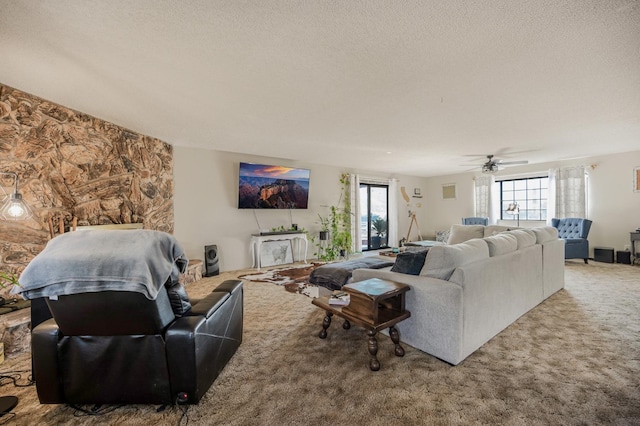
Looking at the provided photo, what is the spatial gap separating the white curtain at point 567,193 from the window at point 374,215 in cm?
389

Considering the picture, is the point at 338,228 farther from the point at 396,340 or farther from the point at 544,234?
the point at 396,340

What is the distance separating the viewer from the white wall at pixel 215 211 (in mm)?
4785

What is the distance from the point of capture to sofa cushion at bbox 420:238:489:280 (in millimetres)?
2119

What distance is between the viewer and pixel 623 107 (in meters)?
2.99

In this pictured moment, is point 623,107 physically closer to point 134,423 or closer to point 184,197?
point 134,423

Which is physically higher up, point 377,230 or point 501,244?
point 501,244

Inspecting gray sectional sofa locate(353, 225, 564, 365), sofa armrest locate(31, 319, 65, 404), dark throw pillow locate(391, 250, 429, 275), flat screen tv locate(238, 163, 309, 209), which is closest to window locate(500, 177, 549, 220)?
gray sectional sofa locate(353, 225, 564, 365)

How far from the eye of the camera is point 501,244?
2625 millimetres

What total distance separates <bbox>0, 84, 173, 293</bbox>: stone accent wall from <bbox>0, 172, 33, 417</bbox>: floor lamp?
5 centimetres

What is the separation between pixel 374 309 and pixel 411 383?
53cm

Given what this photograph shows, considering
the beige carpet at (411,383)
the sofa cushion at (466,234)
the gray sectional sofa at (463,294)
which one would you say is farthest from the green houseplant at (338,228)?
the gray sectional sofa at (463,294)

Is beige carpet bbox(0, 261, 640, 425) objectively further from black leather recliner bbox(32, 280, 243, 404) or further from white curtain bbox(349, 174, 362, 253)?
white curtain bbox(349, 174, 362, 253)

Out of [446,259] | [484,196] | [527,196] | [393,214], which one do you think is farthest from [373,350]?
[527,196]

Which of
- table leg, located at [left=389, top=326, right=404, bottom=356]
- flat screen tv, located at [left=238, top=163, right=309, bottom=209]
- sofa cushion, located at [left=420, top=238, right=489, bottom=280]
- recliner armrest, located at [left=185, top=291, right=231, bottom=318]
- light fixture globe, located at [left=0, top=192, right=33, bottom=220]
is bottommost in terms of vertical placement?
table leg, located at [left=389, top=326, right=404, bottom=356]
